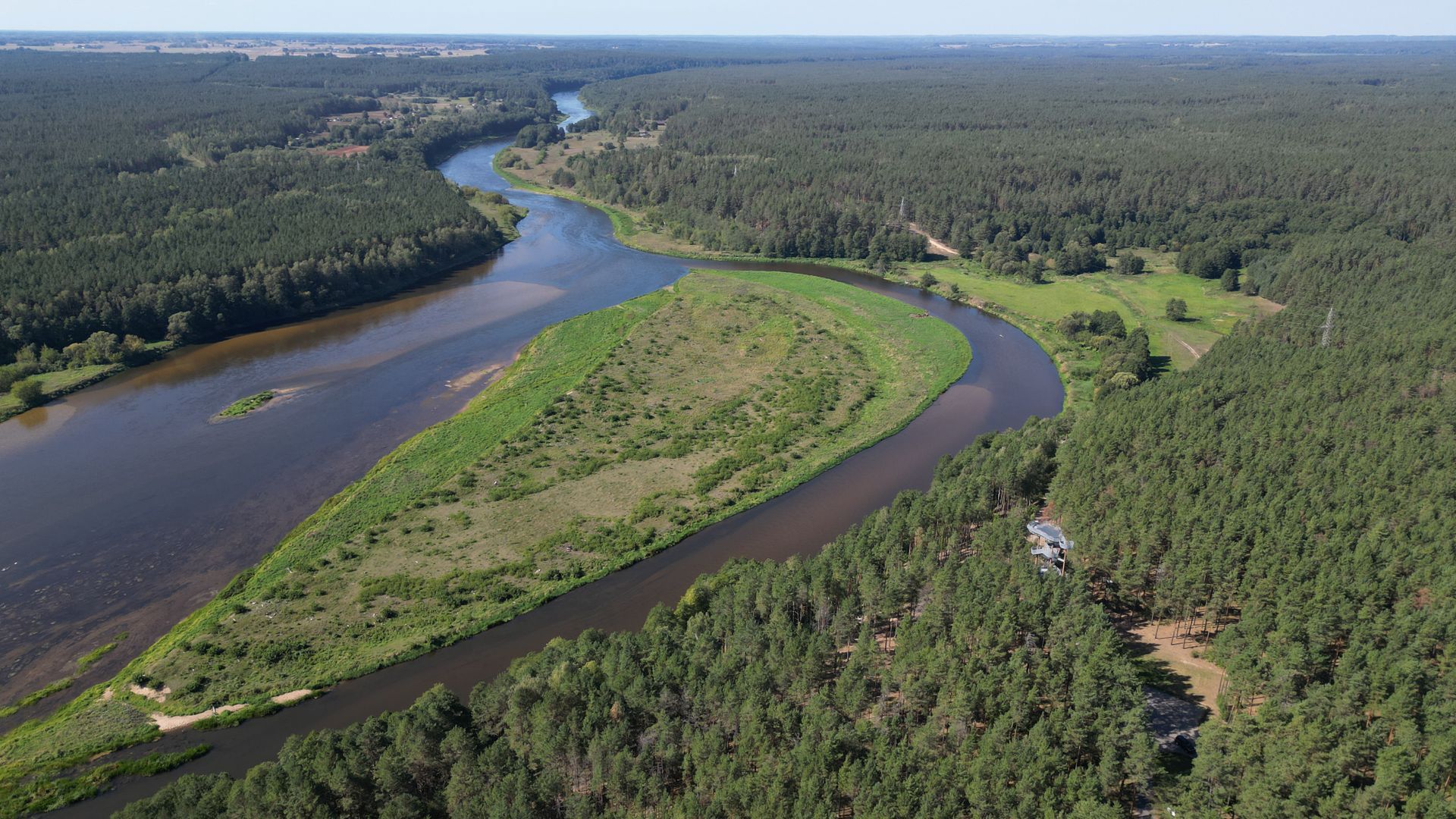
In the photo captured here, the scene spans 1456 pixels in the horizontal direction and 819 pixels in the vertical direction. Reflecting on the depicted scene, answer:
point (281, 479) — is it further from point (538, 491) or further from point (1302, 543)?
point (1302, 543)

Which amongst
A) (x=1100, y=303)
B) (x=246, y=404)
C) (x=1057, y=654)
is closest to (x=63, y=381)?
(x=246, y=404)

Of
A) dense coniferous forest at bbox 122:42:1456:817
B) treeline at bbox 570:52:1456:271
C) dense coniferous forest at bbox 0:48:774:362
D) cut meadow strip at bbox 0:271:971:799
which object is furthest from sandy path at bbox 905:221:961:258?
dense coniferous forest at bbox 0:48:774:362

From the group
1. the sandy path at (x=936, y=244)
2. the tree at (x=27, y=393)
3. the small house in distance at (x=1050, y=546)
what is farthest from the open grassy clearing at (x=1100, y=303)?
the tree at (x=27, y=393)

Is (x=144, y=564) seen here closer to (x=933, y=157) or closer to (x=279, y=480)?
(x=279, y=480)

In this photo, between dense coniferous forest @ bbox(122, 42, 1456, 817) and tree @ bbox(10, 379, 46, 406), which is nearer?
dense coniferous forest @ bbox(122, 42, 1456, 817)

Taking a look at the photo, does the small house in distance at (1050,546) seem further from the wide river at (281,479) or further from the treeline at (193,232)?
the treeline at (193,232)

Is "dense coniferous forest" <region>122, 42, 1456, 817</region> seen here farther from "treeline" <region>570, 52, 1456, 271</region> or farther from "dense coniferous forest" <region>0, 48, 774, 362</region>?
"dense coniferous forest" <region>0, 48, 774, 362</region>
